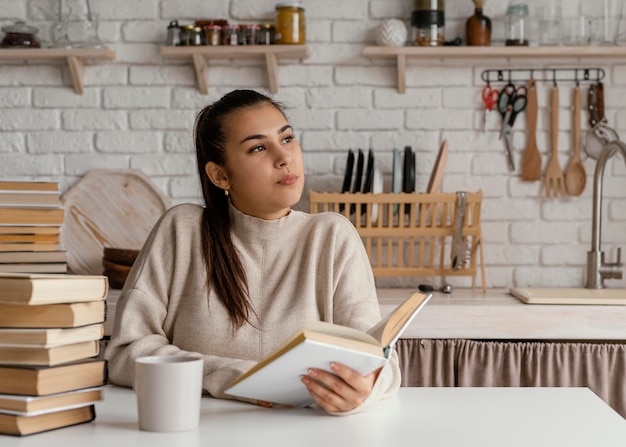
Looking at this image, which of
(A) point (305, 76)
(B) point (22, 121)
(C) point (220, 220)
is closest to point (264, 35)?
(A) point (305, 76)

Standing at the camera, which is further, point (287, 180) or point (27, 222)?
point (27, 222)

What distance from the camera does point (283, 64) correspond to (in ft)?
9.76

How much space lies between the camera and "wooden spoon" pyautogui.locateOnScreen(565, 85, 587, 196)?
2.91m

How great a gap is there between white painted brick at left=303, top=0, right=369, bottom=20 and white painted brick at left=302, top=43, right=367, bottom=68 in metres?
0.10

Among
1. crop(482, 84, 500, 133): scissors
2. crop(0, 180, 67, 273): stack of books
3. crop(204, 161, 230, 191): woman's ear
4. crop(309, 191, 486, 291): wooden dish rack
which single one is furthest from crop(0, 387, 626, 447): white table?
crop(482, 84, 500, 133): scissors

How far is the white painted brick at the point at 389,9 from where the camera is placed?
2941 mm

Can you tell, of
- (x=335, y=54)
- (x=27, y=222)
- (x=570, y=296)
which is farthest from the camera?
(x=335, y=54)

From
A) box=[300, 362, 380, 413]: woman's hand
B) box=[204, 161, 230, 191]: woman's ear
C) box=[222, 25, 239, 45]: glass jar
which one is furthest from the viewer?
box=[222, 25, 239, 45]: glass jar

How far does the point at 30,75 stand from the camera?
300cm

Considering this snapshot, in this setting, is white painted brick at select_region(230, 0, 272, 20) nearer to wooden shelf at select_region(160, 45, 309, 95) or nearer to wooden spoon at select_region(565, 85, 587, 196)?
wooden shelf at select_region(160, 45, 309, 95)

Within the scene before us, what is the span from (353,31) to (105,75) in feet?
2.91

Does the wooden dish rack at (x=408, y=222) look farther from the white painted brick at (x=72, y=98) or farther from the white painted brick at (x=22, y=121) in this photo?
the white painted brick at (x=22, y=121)

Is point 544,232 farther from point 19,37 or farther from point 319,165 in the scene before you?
point 19,37

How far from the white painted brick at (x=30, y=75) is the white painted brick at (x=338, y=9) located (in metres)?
0.92
